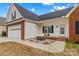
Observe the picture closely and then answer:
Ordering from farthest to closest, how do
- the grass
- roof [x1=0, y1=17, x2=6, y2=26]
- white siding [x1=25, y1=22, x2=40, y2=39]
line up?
roof [x1=0, y1=17, x2=6, y2=26] < white siding [x1=25, y1=22, x2=40, y2=39] < the grass

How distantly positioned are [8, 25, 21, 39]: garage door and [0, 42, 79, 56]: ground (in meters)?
1.26

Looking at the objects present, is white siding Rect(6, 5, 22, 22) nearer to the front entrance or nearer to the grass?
the front entrance

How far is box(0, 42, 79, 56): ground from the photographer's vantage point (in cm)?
818

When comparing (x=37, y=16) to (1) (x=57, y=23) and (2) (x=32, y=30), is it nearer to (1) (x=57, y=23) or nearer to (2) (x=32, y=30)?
(2) (x=32, y=30)

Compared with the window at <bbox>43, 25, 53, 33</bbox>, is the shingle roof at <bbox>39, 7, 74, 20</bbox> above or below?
above

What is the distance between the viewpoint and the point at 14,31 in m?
10.7

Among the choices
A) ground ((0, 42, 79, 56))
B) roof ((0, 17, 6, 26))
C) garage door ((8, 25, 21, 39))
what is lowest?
ground ((0, 42, 79, 56))

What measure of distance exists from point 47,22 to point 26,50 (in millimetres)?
2648

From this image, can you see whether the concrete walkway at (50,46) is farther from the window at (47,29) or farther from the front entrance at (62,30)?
the window at (47,29)

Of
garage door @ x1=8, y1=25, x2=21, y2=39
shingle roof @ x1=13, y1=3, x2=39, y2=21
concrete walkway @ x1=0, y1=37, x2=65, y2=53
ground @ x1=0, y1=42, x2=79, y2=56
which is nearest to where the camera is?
ground @ x1=0, y1=42, x2=79, y2=56

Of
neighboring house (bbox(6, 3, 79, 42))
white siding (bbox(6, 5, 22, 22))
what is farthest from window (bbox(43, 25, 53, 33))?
white siding (bbox(6, 5, 22, 22))

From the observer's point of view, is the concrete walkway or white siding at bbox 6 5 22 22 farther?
white siding at bbox 6 5 22 22

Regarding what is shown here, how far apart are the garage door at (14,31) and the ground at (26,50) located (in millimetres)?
1256

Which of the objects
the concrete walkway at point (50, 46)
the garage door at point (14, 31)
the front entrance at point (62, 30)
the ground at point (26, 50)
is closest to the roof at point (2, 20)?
the garage door at point (14, 31)
